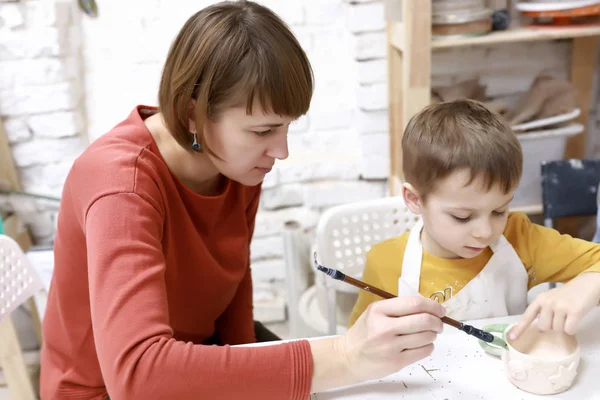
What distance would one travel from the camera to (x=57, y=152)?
1.77 m

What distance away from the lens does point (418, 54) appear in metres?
1.49

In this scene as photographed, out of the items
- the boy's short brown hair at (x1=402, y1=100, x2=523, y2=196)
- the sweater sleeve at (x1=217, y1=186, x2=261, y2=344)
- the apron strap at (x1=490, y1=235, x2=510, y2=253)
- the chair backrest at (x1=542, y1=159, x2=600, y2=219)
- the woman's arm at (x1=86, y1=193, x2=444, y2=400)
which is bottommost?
the sweater sleeve at (x1=217, y1=186, x2=261, y2=344)

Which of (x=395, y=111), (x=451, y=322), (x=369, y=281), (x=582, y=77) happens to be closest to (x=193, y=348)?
(x=451, y=322)

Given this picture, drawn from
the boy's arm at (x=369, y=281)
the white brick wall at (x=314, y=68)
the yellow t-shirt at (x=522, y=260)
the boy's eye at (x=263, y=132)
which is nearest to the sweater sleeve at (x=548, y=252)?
the yellow t-shirt at (x=522, y=260)

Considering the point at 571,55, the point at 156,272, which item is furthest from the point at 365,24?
the point at 156,272

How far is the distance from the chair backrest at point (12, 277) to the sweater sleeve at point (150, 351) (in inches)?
21.7

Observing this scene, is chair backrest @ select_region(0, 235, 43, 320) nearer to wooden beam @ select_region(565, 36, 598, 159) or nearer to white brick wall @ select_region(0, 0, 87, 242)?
white brick wall @ select_region(0, 0, 87, 242)

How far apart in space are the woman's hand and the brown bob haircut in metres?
0.36

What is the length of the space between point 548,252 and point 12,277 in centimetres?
109

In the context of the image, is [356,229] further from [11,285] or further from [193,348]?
[11,285]

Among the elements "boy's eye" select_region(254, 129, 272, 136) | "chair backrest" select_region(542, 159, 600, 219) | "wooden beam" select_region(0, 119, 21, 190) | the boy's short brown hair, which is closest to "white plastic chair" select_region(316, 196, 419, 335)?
the boy's short brown hair

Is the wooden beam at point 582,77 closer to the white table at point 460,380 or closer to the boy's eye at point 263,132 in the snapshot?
the white table at point 460,380

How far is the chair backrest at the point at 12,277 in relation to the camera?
1223mm

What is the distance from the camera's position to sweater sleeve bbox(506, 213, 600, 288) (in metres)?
1.04
